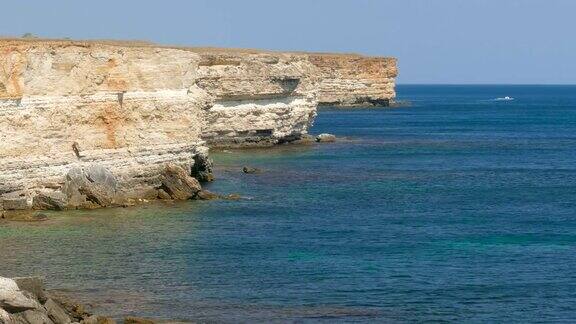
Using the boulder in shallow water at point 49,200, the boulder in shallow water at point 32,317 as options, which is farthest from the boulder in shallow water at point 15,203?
the boulder in shallow water at point 32,317

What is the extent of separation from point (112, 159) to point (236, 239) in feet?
29.7

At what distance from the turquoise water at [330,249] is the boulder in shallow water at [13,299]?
3.32 metres

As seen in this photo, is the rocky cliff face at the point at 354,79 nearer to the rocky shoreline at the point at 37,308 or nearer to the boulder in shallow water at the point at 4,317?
the rocky shoreline at the point at 37,308

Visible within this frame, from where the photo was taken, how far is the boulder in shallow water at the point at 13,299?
2155cm

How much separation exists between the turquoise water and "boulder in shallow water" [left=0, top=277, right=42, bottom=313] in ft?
10.9

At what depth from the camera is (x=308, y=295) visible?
89.0ft

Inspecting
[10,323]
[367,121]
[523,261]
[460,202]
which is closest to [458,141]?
[367,121]

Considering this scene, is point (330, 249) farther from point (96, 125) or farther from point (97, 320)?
point (96, 125)

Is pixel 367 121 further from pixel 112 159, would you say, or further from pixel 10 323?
pixel 10 323

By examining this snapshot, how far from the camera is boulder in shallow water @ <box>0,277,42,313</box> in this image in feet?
70.7

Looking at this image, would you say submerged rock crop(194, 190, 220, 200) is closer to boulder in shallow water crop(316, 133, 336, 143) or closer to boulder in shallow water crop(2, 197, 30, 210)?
boulder in shallow water crop(2, 197, 30, 210)

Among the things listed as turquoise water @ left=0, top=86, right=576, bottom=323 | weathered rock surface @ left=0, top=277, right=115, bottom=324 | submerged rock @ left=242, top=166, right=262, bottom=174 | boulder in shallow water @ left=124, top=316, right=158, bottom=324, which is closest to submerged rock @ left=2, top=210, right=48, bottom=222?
turquoise water @ left=0, top=86, right=576, bottom=323

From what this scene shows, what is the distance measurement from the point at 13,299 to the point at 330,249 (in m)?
13.8

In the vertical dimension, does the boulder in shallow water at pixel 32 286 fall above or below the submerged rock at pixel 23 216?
above
